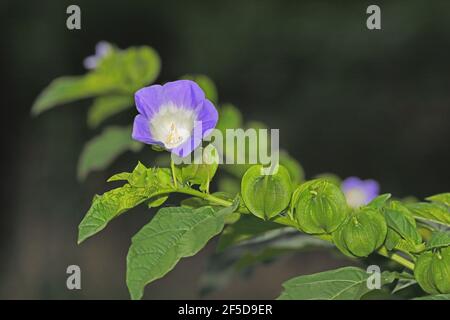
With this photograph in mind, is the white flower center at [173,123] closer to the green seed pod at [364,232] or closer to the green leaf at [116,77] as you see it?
the green seed pod at [364,232]

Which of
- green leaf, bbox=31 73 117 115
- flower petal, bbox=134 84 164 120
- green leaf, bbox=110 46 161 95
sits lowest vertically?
flower petal, bbox=134 84 164 120

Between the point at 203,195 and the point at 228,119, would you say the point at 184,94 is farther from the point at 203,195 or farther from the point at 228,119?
the point at 228,119

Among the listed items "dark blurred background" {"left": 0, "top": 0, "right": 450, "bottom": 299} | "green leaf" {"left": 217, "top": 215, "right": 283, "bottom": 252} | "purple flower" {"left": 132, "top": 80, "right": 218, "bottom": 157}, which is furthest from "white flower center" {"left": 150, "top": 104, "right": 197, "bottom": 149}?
"dark blurred background" {"left": 0, "top": 0, "right": 450, "bottom": 299}

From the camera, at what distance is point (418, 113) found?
3680 mm

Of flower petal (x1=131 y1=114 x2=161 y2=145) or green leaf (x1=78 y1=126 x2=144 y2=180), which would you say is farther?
green leaf (x1=78 y1=126 x2=144 y2=180)

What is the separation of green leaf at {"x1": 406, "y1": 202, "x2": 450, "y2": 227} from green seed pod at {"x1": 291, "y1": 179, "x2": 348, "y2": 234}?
0.07 m

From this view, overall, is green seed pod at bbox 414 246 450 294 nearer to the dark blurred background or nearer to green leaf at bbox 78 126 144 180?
green leaf at bbox 78 126 144 180

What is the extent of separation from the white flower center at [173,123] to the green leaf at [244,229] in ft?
0.34

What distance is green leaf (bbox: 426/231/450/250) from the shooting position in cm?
48

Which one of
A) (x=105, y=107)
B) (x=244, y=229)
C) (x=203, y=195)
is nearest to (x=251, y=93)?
(x=105, y=107)

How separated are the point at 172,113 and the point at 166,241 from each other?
10cm
